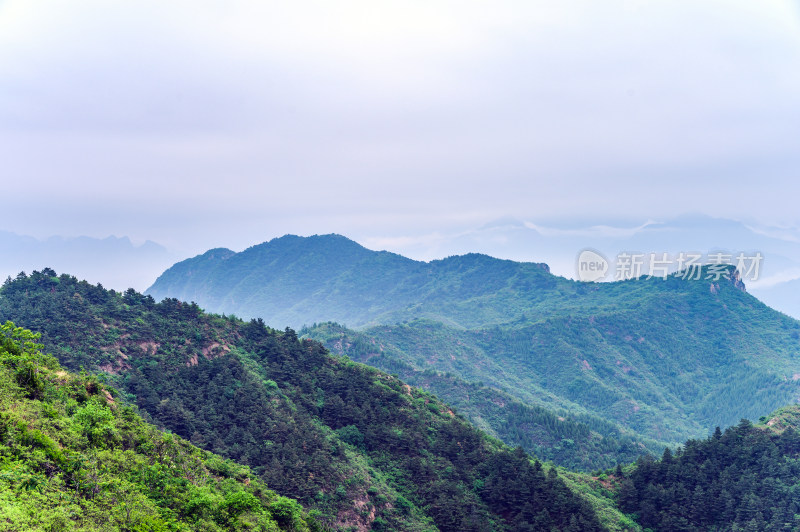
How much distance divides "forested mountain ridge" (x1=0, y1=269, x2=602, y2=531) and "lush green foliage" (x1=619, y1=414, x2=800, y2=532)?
11.0 metres

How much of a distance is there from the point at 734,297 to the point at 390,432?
161977 mm

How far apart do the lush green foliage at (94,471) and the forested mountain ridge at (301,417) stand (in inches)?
479

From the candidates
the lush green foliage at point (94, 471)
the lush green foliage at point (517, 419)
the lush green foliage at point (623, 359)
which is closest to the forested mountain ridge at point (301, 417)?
the lush green foliage at point (94, 471)

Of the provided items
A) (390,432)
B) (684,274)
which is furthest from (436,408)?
(684,274)

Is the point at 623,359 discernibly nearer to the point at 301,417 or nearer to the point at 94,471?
the point at 301,417

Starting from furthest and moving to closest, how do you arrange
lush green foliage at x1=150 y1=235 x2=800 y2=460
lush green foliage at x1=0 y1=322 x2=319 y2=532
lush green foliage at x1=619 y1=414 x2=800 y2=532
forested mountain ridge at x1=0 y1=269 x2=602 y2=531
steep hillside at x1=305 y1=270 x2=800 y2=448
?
steep hillside at x1=305 y1=270 x2=800 y2=448 < lush green foliage at x1=150 y1=235 x2=800 y2=460 < lush green foliage at x1=619 y1=414 x2=800 y2=532 < forested mountain ridge at x1=0 y1=269 x2=602 y2=531 < lush green foliage at x1=0 y1=322 x2=319 y2=532

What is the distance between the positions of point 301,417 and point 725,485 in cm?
4343

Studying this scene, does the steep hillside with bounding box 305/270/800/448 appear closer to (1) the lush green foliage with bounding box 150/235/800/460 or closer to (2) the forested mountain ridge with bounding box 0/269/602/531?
(1) the lush green foliage with bounding box 150/235/800/460

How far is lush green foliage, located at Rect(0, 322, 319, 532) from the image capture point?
2069 centimetres

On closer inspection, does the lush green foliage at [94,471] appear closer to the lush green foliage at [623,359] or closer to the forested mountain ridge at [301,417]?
the forested mountain ridge at [301,417]

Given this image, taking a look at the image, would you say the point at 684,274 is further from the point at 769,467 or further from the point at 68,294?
the point at 68,294

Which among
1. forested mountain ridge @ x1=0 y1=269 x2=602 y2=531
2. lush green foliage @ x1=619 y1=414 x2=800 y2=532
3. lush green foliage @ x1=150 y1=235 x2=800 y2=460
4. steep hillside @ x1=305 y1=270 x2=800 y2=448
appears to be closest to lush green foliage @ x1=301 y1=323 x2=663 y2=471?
lush green foliage @ x1=150 y1=235 x2=800 y2=460

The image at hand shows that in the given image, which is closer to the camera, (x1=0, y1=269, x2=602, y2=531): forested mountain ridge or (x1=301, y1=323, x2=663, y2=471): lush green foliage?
(x1=0, y1=269, x2=602, y2=531): forested mountain ridge

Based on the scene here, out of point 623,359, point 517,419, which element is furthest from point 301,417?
point 623,359
